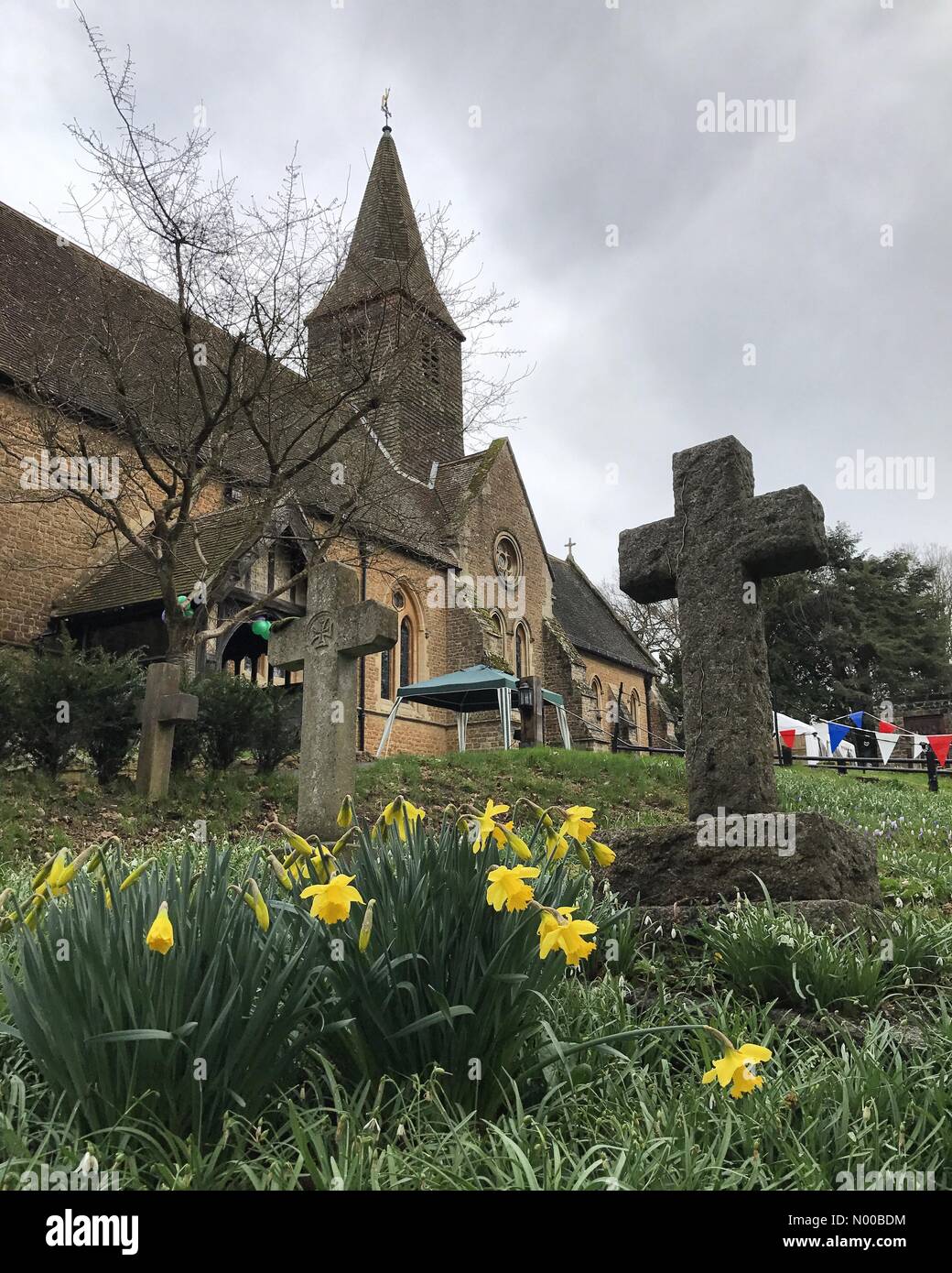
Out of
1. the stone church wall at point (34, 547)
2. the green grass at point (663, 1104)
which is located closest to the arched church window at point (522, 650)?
the stone church wall at point (34, 547)

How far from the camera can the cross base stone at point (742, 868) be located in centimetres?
424

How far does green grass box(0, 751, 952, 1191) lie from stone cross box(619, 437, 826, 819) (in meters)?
1.23

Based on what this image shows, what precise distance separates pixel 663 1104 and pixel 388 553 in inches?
821

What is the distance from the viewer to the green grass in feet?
6.46

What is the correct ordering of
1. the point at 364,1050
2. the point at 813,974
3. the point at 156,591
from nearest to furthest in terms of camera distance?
the point at 364,1050, the point at 813,974, the point at 156,591

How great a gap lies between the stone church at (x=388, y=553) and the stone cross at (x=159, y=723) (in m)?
3.72

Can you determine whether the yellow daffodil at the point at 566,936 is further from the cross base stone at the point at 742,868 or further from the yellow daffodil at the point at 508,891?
the cross base stone at the point at 742,868

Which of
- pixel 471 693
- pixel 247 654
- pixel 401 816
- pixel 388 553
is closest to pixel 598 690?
pixel 388 553

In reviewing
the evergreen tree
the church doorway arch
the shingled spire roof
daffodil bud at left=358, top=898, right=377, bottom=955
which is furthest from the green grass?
the evergreen tree

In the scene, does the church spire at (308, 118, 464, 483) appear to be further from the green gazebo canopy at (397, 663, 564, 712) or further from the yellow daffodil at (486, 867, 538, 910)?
the yellow daffodil at (486, 867, 538, 910)

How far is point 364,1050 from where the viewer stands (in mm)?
2402
